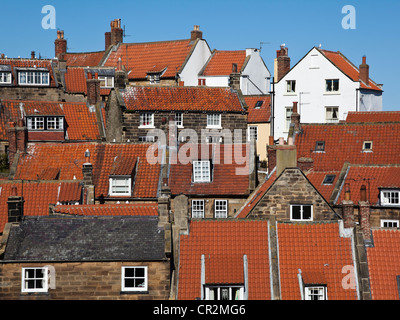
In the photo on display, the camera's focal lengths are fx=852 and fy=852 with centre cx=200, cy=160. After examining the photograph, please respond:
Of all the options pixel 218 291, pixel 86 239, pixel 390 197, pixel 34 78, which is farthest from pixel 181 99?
pixel 218 291

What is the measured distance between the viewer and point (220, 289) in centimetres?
3145

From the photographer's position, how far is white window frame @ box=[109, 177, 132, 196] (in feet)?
156

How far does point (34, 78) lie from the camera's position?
244ft

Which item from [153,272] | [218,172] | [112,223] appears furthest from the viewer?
[218,172]

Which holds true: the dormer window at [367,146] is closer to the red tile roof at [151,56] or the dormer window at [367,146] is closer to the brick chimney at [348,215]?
the brick chimney at [348,215]

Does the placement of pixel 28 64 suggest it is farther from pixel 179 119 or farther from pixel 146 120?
pixel 179 119

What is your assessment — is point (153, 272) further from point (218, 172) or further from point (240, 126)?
point (240, 126)

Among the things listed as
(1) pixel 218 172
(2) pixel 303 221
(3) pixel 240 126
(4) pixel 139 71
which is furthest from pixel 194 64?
(2) pixel 303 221

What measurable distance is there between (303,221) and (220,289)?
513 cm

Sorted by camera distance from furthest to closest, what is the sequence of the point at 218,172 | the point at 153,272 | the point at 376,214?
the point at 218,172
the point at 376,214
the point at 153,272

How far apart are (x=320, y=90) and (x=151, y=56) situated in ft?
74.0

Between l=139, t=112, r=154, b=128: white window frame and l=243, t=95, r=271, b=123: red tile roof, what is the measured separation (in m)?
15.6

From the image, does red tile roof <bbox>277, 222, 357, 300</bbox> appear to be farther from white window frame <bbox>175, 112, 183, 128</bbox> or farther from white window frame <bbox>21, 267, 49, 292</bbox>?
white window frame <bbox>175, 112, 183, 128</bbox>
